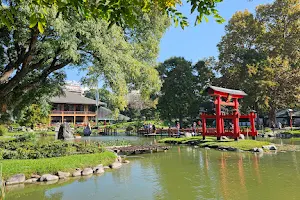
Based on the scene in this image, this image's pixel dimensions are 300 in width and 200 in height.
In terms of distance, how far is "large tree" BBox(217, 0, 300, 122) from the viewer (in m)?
30.0

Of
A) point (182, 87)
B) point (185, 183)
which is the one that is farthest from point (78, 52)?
point (182, 87)

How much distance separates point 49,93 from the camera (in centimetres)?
1347

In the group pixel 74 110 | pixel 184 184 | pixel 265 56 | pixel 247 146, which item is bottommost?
pixel 184 184

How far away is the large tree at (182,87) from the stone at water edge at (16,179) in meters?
29.3

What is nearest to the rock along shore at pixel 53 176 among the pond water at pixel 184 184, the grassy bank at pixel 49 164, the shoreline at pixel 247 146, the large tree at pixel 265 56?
the grassy bank at pixel 49 164

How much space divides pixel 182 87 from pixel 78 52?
27.6 meters

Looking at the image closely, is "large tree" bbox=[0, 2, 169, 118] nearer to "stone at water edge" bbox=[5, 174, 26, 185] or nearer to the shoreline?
"stone at water edge" bbox=[5, 174, 26, 185]

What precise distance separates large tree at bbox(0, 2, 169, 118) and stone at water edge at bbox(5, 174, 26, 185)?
3.24 m

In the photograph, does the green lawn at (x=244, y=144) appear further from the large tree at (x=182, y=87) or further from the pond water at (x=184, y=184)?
the large tree at (x=182, y=87)

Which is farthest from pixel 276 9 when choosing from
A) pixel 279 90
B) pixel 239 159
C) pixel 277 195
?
pixel 277 195

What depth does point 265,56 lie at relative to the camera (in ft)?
107

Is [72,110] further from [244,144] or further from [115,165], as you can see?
[115,165]


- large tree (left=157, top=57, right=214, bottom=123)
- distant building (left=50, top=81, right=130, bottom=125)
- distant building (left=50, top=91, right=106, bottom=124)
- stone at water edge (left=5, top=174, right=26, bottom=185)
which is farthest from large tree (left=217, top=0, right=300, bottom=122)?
stone at water edge (left=5, top=174, right=26, bottom=185)

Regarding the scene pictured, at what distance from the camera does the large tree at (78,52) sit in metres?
9.22
